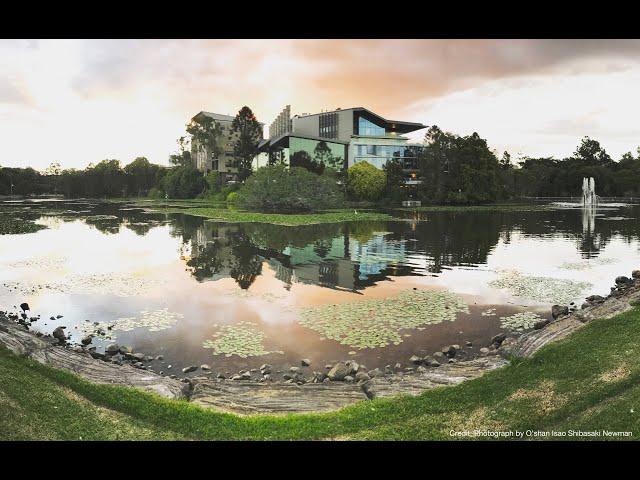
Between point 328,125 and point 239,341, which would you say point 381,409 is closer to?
point 239,341

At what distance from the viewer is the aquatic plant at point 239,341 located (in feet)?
35.2

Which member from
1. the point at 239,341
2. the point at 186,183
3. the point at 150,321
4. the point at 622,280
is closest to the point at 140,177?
the point at 186,183

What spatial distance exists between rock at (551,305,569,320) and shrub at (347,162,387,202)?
2142 inches

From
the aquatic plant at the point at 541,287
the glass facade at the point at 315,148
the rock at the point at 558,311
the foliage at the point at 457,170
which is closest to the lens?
the rock at the point at 558,311

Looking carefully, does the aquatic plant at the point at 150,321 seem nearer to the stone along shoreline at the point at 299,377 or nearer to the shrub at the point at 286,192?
the stone along shoreline at the point at 299,377

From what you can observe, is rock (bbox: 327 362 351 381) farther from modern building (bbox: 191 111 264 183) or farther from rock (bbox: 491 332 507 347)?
modern building (bbox: 191 111 264 183)

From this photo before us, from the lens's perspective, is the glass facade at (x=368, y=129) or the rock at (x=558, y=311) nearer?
the rock at (x=558, y=311)

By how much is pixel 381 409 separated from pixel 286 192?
45.4 m

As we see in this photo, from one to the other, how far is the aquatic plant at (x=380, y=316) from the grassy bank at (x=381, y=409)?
4.30 meters

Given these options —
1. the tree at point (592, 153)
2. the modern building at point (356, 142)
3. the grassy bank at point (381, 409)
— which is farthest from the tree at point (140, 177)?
the grassy bank at point (381, 409)

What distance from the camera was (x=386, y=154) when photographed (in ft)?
253

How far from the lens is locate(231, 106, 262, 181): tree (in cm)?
7238
